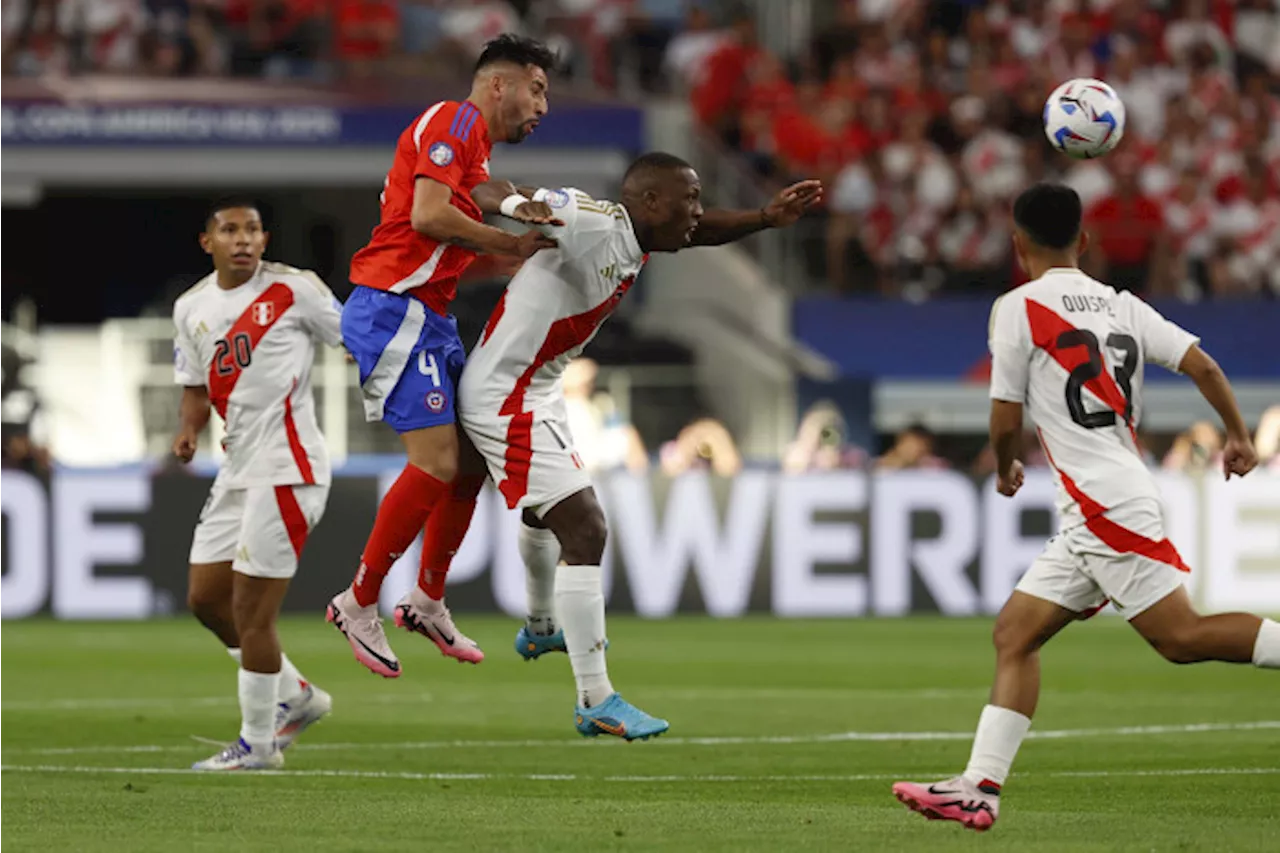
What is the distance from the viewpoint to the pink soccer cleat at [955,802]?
778 centimetres

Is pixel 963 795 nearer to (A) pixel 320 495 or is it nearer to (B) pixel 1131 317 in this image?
(B) pixel 1131 317

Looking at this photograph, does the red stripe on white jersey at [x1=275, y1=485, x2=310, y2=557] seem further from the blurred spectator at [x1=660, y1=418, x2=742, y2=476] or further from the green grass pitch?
the blurred spectator at [x1=660, y1=418, x2=742, y2=476]

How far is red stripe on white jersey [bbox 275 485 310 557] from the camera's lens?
10508 millimetres

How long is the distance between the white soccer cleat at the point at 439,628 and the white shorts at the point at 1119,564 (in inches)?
101

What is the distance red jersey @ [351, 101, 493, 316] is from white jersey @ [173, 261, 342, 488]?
1.45 meters

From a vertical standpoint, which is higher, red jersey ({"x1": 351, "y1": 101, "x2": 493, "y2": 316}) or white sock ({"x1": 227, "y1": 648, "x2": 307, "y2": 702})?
red jersey ({"x1": 351, "y1": 101, "x2": 493, "y2": 316})

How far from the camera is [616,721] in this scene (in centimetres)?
894

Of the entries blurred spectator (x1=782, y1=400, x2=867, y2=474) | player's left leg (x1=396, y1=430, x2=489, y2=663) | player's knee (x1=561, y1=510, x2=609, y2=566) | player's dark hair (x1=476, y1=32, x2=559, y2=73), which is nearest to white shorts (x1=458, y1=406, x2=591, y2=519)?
player's knee (x1=561, y1=510, x2=609, y2=566)

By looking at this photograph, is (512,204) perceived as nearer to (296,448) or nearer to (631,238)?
(631,238)

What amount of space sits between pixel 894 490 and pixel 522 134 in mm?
10883

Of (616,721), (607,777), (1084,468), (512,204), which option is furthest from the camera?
(607,777)

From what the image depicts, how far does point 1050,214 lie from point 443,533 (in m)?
2.92

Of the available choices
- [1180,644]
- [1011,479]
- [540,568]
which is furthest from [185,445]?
[1180,644]

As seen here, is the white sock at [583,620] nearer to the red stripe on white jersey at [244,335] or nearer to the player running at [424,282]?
the player running at [424,282]
